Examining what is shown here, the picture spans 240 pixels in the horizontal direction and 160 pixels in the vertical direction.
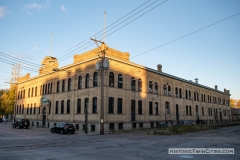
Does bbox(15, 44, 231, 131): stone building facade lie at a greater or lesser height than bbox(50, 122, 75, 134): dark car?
greater

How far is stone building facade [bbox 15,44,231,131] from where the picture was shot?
1141 inches

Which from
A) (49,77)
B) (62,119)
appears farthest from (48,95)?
(62,119)

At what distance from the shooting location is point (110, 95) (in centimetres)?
2858

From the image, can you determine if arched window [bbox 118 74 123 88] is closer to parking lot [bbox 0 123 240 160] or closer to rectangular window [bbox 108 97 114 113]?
rectangular window [bbox 108 97 114 113]

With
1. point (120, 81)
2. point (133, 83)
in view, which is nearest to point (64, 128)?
point (120, 81)

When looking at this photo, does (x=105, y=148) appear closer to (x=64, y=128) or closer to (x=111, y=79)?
(x=64, y=128)

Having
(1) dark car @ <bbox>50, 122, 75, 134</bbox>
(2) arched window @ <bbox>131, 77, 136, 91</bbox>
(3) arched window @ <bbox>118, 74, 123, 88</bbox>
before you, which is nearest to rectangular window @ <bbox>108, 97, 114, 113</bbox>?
(3) arched window @ <bbox>118, 74, 123, 88</bbox>

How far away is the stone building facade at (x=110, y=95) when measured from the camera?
2897cm

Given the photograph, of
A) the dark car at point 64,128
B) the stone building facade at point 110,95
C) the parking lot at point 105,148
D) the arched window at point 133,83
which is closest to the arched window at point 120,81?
the stone building facade at point 110,95

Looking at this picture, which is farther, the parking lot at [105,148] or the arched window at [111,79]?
the arched window at [111,79]

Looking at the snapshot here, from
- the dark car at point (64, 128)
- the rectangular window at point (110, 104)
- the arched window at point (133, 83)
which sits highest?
the arched window at point (133, 83)

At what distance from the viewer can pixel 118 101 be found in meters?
29.9

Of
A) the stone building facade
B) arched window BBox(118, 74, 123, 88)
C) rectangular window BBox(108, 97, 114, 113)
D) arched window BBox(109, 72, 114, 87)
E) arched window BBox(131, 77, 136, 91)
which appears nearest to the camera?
rectangular window BBox(108, 97, 114, 113)

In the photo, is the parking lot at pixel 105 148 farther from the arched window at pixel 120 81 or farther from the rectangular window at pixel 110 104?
the arched window at pixel 120 81
